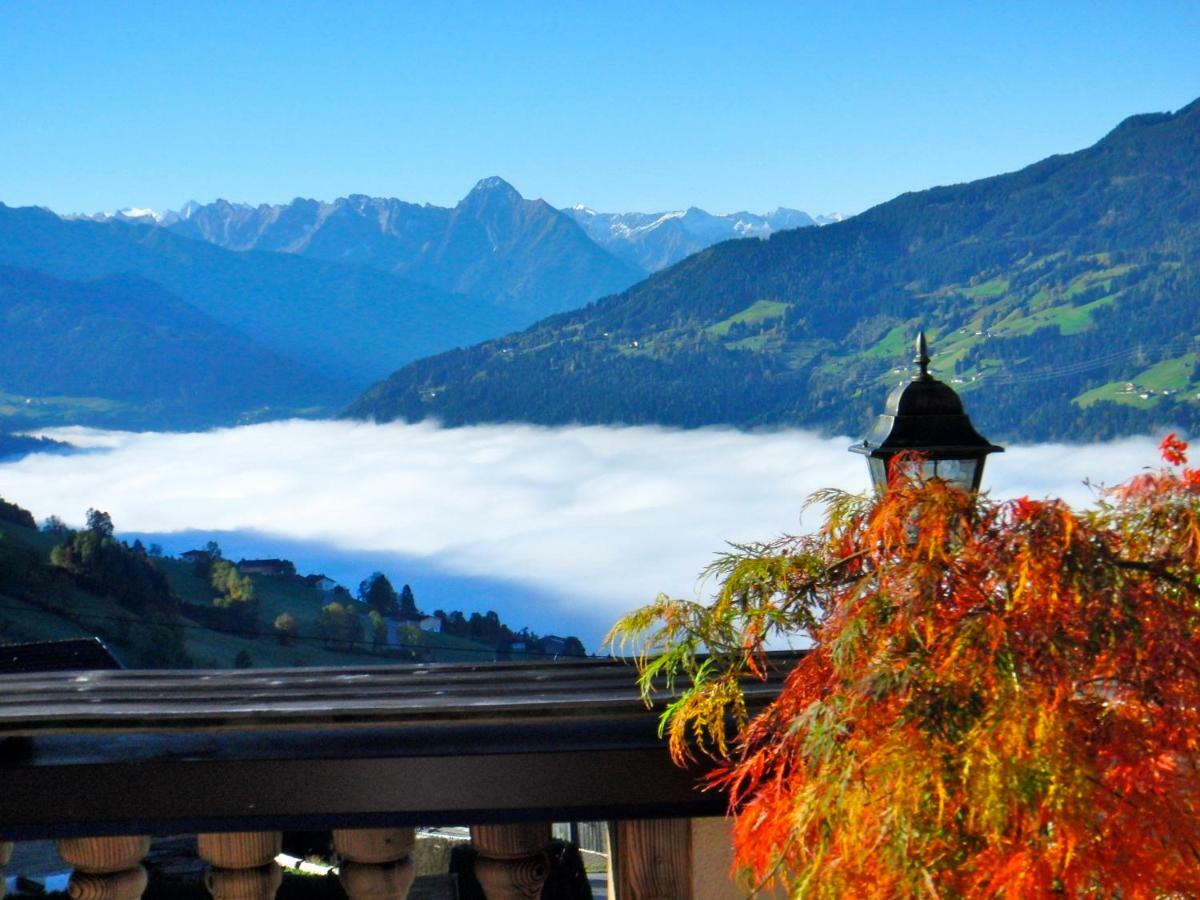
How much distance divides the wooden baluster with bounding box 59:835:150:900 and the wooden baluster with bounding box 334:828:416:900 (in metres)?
0.26

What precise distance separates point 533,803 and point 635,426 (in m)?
191

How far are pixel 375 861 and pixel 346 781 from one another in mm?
137

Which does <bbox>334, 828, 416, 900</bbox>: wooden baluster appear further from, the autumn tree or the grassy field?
the grassy field

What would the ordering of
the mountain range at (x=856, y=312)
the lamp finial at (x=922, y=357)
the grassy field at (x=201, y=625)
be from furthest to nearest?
the mountain range at (x=856, y=312) < the grassy field at (x=201, y=625) < the lamp finial at (x=922, y=357)

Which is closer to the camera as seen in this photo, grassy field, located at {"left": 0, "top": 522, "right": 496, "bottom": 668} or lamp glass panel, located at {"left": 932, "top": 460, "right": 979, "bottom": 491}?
lamp glass panel, located at {"left": 932, "top": 460, "right": 979, "bottom": 491}

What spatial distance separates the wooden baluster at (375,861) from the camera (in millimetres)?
1806

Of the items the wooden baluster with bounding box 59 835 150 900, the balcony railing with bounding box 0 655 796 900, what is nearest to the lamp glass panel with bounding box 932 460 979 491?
the balcony railing with bounding box 0 655 796 900

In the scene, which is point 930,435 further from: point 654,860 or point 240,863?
point 240,863

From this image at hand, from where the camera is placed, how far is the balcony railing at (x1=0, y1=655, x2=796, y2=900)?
1745 mm

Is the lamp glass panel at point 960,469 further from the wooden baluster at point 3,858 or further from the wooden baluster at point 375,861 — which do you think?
the wooden baluster at point 3,858

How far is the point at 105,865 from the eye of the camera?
5.92ft

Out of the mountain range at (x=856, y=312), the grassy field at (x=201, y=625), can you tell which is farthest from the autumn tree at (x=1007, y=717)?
the mountain range at (x=856, y=312)

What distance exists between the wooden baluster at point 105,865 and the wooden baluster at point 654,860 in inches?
24.9

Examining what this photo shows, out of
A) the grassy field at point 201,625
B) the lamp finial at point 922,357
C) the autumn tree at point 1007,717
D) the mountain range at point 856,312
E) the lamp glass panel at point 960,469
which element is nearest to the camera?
the autumn tree at point 1007,717
